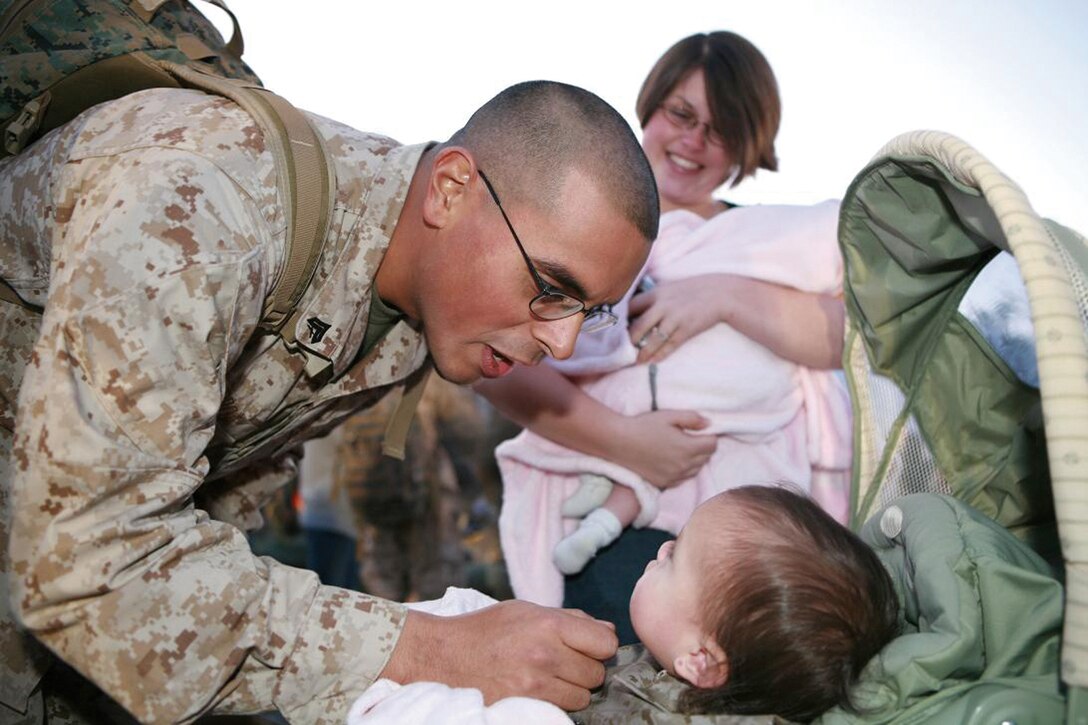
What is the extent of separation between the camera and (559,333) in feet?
7.36

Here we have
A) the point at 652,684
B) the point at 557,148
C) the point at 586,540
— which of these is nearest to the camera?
the point at 652,684

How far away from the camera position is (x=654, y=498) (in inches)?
111

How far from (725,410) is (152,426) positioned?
172 centimetres

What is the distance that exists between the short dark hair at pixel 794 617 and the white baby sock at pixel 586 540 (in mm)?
872

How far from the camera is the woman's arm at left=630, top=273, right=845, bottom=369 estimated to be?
113 inches

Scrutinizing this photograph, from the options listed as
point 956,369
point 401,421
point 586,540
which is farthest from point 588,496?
point 956,369

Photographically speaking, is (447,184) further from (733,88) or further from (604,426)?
(733,88)

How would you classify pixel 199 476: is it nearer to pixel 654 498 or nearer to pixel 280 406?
pixel 280 406

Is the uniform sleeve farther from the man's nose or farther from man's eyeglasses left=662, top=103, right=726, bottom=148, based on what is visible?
man's eyeglasses left=662, top=103, right=726, bottom=148

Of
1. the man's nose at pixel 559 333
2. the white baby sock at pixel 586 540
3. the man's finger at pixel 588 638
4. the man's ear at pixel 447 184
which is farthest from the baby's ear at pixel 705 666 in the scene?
the man's ear at pixel 447 184

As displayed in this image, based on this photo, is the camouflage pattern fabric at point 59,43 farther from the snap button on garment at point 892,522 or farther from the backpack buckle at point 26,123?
the snap button on garment at point 892,522

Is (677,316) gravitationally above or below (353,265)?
below

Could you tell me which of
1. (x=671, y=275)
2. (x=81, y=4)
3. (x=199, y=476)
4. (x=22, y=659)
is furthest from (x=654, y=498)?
(x=81, y=4)

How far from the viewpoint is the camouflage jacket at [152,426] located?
1.58 metres
